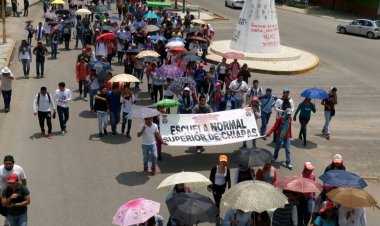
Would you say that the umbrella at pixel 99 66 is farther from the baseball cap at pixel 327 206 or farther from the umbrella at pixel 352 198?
the umbrella at pixel 352 198

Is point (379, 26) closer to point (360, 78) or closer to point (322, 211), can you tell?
point (360, 78)

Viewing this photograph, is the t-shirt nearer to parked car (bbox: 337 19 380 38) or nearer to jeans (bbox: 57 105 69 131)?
jeans (bbox: 57 105 69 131)

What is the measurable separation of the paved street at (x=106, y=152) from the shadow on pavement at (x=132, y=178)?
0.07 ft

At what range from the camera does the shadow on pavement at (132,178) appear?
11648mm

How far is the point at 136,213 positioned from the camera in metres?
7.25

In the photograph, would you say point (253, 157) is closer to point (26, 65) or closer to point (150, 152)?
point (150, 152)

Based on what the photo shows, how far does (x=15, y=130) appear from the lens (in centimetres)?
1488

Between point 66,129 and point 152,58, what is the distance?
487 centimetres

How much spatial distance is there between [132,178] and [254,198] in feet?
16.3

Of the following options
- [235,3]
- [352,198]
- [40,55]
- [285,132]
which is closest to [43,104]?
[285,132]

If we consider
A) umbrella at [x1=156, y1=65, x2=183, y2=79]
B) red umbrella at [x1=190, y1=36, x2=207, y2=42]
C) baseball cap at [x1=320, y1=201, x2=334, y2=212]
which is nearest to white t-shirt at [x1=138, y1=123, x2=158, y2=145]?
baseball cap at [x1=320, y1=201, x2=334, y2=212]

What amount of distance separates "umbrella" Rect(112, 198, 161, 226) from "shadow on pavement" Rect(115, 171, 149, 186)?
417 cm

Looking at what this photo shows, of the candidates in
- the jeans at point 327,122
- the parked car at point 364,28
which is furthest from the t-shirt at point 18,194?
the parked car at point 364,28

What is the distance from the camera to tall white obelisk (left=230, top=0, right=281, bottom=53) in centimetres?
2547
